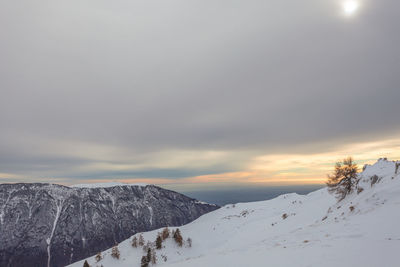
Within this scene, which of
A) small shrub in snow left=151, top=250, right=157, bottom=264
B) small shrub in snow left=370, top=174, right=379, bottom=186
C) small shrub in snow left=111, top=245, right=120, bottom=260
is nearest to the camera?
small shrub in snow left=370, top=174, right=379, bottom=186

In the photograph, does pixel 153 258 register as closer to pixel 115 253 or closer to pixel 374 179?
pixel 115 253

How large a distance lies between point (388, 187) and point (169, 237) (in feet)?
231

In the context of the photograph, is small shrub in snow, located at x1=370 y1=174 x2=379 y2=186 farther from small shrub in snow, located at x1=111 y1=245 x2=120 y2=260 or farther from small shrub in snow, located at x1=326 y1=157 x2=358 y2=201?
small shrub in snow, located at x1=111 y1=245 x2=120 y2=260

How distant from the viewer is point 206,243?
77750 mm

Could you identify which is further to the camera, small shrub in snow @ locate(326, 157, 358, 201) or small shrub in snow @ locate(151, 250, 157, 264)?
small shrub in snow @ locate(151, 250, 157, 264)

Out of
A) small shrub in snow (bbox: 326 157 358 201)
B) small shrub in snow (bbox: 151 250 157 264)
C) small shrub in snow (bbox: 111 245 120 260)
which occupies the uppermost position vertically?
small shrub in snow (bbox: 326 157 358 201)

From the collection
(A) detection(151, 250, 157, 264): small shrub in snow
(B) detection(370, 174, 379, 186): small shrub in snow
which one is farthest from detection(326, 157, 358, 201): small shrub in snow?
(A) detection(151, 250, 157, 264): small shrub in snow

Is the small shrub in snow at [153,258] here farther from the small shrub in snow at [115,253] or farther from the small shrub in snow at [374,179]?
the small shrub in snow at [374,179]

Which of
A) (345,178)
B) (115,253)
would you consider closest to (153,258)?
(115,253)

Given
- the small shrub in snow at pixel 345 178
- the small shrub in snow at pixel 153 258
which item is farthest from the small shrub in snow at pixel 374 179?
the small shrub in snow at pixel 153 258

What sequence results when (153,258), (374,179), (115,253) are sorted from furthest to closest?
(115,253)
(153,258)
(374,179)

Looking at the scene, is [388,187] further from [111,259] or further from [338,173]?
[111,259]

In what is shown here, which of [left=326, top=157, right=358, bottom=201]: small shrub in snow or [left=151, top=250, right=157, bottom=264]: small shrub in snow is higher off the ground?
[left=326, top=157, right=358, bottom=201]: small shrub in snow

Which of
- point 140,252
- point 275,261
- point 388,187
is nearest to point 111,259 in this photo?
point 140,252
